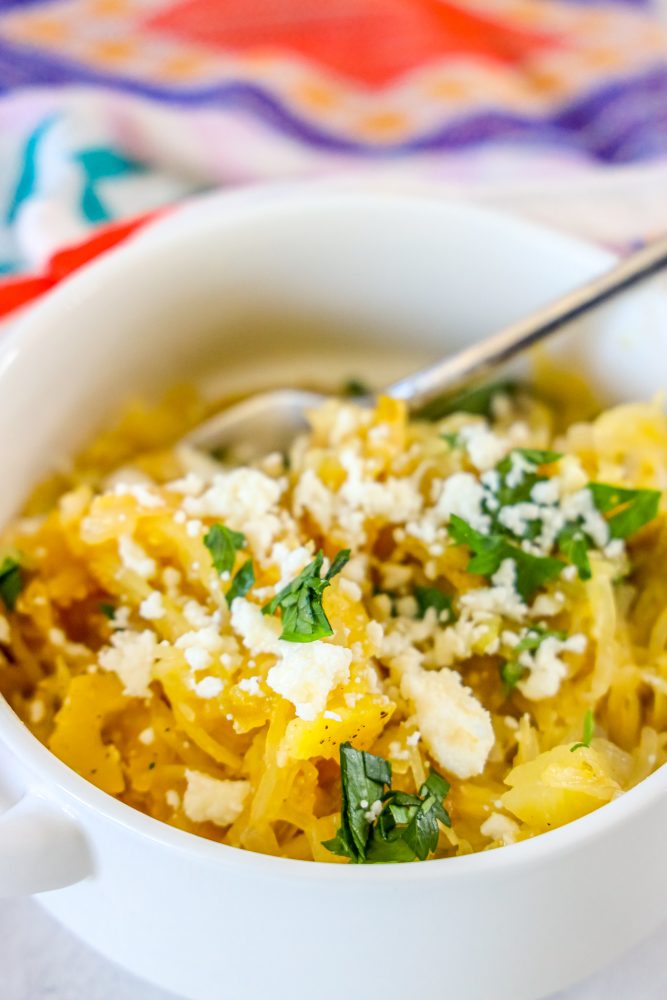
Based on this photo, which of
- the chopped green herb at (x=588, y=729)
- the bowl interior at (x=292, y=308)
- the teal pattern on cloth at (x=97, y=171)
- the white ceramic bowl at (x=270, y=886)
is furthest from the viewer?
the teal pattern on cloth at (x=97, y=171)

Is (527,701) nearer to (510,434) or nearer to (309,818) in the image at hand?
(309,818)

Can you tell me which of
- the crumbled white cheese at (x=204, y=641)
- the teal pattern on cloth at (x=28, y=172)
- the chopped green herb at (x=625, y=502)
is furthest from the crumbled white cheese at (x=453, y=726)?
the teal pattern on cloth at (x=28, y=172)

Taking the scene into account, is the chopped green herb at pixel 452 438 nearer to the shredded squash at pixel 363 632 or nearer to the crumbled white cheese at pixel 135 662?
the shredded squash at pixel 363 632

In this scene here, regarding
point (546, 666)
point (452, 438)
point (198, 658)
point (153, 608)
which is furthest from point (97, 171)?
point (546, 666)

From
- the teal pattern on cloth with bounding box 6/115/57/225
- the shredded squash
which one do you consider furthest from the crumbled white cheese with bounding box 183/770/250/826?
the teal pattern on cloth with bounding box 6/115/57/225

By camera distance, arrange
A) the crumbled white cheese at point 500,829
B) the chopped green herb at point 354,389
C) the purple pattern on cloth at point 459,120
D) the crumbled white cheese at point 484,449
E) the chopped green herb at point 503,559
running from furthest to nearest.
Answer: the purple pattern on cloth at point 459,120
the chopped green herb at point 354,389
the crumbled white cheese at point 484,449
the chopped green herb at point 503,559
the crumbled white cheese at point 500,829

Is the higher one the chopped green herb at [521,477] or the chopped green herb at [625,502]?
the chopped green herb at [521,477]

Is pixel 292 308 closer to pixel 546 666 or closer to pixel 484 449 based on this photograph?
pixel 484 449

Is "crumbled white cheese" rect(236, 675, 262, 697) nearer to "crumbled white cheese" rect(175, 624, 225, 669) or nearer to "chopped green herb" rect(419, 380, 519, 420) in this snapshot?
"crumbled white cheese" rect(175, 624, 225, 669)
